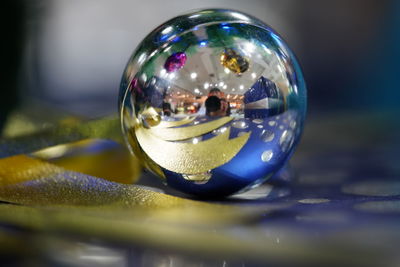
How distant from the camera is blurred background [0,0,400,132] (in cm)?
164

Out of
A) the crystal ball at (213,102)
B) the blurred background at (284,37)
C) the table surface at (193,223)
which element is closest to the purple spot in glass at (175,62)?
the crystal ball at (213,102)

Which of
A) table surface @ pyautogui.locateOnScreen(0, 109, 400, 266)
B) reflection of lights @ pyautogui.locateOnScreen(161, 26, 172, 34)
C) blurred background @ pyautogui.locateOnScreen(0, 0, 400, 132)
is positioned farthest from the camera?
blurred background @ pyautogui.locateOnScreen(0, 0, 400, 132)

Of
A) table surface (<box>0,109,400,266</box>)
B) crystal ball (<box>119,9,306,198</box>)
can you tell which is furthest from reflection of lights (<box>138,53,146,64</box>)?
table surface (<box>0,109,400,266</box>)

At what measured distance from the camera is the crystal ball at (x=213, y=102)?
46 cm

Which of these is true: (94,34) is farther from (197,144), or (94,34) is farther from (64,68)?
(197,144)

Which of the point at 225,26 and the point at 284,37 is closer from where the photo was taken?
the point at 225,26

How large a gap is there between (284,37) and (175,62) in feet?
5.13

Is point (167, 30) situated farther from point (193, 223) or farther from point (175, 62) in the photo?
point (193, 223)

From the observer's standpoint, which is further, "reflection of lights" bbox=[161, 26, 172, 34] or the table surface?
"reflection of lights" bbox=[161, 26, 172, 34]

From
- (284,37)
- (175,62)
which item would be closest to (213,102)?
(175,62)

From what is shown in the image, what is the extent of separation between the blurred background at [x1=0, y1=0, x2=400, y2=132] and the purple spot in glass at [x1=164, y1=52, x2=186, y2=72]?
2.79 ft

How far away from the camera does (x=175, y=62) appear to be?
0.46 m

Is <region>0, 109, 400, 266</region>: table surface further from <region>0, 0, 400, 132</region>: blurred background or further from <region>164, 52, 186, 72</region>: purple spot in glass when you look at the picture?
<region>0, 0, 400, 132</region>: blurred background

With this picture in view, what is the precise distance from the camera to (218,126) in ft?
1.50
